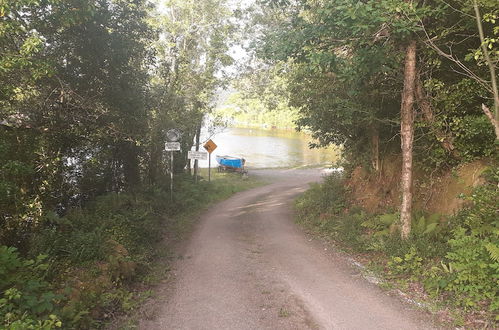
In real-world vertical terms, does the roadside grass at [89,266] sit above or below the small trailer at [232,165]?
below

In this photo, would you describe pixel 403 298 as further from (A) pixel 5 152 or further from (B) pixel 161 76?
(B) pixel 161 76

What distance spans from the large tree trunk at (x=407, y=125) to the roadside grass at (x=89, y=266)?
661 cm

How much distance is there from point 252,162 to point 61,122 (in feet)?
105

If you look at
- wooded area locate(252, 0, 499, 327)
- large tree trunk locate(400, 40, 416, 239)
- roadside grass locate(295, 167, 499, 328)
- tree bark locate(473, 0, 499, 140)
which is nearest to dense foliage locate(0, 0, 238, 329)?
wooded area locate(252, 0, 499, 327)

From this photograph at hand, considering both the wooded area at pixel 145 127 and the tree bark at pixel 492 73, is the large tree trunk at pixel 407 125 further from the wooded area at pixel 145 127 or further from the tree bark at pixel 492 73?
the tree bark at pixel 492 73

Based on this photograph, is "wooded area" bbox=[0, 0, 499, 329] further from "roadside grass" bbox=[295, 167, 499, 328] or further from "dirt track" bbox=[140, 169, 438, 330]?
"dirt track" bbox=[140, 169, 438, 330]

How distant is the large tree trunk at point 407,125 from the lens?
823 centimetres

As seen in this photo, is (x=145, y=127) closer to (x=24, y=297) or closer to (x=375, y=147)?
(x=24, y=297)

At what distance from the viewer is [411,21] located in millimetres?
6668

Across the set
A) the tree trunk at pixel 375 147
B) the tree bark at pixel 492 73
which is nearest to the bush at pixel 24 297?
the tree bark at pixel 492 73

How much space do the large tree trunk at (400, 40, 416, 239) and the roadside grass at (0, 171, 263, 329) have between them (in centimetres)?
661

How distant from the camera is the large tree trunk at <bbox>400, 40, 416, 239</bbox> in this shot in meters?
8.23

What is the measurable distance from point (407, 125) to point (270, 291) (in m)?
5.59

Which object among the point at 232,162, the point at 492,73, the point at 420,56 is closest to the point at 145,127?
the point at 420,56
